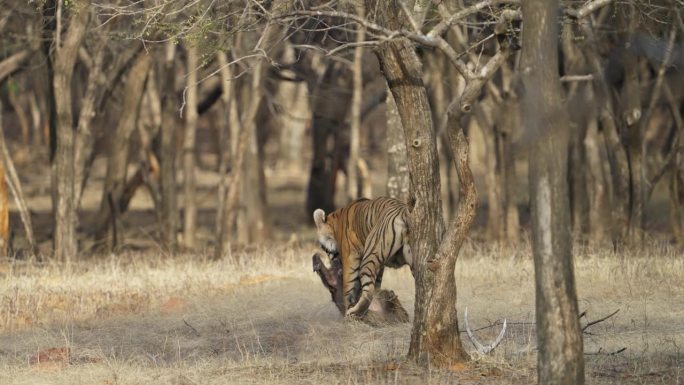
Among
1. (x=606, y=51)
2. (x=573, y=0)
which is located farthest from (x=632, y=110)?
(x=573, y=0)

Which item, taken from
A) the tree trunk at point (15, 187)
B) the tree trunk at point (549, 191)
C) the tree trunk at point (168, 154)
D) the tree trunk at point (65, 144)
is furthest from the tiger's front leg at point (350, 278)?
the tree trunk at point (168, 154)

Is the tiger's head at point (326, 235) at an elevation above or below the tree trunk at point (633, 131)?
below

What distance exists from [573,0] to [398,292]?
13.7ft

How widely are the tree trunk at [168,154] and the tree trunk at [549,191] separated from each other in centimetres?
1336

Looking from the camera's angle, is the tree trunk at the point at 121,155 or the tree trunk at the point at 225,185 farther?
the tree trunk at the point at 121,155

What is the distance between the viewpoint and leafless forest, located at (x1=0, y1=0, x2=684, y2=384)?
25.7 feet

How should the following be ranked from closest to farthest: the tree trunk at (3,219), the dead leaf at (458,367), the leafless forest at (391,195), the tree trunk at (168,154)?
1. the leafless forest at (391,195)
2. the dead leaf at (458,367)
3. the tree trunk at (3,219)
4. the tree trunk at (168,154)

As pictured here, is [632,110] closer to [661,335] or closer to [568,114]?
[661,335]

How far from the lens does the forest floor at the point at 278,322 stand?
849 centimetres

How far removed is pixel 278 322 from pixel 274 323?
6 centimetres

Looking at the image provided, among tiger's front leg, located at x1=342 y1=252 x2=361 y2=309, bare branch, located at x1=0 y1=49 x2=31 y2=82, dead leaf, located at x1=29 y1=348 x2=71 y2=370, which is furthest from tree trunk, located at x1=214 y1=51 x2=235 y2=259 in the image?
dead leaf, located at x1=29 y1=348 x2=71 y2=370

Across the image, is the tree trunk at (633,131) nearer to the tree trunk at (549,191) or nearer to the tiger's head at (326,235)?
the tiger's head at (326,235)

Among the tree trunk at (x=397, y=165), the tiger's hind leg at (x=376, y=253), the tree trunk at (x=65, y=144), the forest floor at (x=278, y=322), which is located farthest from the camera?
the tree trunk at (x=65, y=144)

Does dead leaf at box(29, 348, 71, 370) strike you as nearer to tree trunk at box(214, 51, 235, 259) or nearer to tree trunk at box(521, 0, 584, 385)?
tree trunk at box(521, 0, 584, 385)
